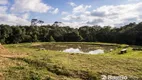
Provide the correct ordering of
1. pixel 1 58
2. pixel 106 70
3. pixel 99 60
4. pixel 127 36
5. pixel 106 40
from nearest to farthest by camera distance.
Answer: pixel 106 70
pixel 1 58
pixel 99 60
pixel 127 36
pixel 106 40

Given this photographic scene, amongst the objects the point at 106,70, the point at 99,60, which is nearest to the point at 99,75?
the point at 106,70

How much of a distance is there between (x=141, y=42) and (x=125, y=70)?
54.2 m

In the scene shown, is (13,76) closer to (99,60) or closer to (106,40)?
(99,60)

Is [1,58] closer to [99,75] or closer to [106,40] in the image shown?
[99,75]

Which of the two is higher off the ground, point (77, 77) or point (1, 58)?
point (1, 58)

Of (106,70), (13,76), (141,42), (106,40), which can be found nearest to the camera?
(13,76)

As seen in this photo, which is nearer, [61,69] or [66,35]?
[61,69]

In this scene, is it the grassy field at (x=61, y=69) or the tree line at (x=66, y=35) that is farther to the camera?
the tree line at (x=66, y=35)

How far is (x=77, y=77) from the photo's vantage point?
13.5m

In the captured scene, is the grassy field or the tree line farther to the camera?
the tree line

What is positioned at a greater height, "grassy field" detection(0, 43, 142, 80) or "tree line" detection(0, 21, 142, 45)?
"tree line" detection(0, 21, 142, 45)

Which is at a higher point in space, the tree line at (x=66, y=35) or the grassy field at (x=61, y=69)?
the tree line at (x=66, y=35)

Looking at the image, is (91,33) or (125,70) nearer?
(125,70)

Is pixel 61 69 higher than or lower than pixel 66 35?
lower
